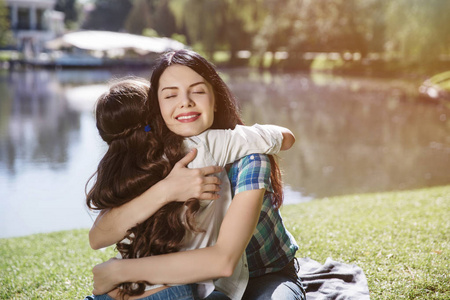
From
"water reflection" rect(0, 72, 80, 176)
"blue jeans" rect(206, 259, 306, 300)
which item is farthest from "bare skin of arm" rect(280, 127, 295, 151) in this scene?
"water reflection" rect(0, 72, 80, 176)

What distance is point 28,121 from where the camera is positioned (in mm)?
11422

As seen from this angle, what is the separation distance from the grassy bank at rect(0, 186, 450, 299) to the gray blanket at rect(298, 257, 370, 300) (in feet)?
0.44

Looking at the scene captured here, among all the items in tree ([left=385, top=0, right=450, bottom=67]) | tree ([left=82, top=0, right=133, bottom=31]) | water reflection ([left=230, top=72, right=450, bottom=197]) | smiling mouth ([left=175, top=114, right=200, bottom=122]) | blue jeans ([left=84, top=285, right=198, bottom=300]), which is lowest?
water reflection ([left=230, top=72, right=450, bottom=197])

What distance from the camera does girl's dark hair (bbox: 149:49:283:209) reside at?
1.69 meters

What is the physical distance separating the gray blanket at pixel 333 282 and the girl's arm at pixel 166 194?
885mm

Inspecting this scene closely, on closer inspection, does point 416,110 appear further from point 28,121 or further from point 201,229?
point 201,229

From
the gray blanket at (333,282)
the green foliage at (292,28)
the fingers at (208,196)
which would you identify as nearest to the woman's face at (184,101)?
the fingers at (208,196)

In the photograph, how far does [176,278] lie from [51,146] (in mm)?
7872

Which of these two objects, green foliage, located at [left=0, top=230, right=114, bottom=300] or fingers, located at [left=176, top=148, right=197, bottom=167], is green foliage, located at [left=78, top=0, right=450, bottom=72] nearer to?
green foliage, located at [left=0, top=230, right=114, bottom=300]

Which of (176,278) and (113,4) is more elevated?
(113,4)

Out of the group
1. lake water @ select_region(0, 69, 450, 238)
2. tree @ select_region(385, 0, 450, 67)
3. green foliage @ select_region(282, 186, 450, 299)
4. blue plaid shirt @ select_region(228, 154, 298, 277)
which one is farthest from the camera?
tree @ select_region(385, 0, 450, 67)

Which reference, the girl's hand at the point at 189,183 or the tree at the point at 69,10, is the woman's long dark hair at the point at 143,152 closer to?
the girl's hand at the point at 189,183

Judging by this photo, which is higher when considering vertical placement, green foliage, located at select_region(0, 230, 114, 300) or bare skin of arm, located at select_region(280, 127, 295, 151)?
bare skin of arm, located at select_region(280, 127, 295, 151)

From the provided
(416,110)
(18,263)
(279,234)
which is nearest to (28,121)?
(18,263)
